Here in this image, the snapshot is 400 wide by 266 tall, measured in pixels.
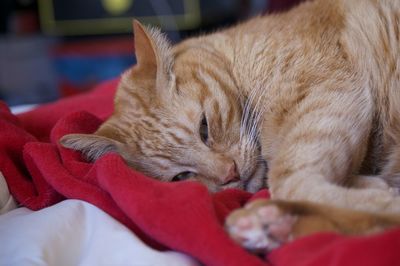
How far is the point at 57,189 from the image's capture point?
1.22m

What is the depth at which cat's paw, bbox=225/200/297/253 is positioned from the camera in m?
0.93

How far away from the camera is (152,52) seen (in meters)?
1.43

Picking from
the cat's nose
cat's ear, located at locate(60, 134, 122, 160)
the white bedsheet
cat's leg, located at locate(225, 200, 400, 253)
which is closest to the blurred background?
cat's ear, located at locate(60, 134, 122, 160)

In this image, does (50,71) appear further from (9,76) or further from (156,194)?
(156,194)

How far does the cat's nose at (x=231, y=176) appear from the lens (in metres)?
1.29

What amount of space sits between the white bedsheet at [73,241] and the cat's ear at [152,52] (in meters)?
0.46

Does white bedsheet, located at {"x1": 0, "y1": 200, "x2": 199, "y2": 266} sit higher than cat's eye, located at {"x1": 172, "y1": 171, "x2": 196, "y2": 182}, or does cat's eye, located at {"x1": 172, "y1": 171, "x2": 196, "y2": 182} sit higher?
white bedsheet, located at {"x1": 0, "y1": 200, "x2": 199, "y2": 266}

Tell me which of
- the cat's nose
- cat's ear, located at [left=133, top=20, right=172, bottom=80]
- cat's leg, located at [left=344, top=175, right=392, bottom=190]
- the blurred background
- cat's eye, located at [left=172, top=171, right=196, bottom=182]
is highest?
cat's ear, located at [left=133, top=20, right=172, bottom=80]

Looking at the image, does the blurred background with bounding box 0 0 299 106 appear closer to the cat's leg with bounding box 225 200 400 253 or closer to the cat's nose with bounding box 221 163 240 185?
the cat's nose with bounding box 221 163 240 185

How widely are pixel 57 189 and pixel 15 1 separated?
3.62 metres

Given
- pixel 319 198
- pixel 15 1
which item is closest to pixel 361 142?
pixel 319 198

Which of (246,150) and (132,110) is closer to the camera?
(246,150)

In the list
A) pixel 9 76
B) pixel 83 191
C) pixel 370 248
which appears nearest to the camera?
pixel 370 248

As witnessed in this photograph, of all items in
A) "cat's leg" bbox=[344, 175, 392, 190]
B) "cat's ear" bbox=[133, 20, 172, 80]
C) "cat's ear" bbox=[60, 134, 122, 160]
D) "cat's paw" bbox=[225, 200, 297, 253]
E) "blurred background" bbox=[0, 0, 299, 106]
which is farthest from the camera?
"blurred background" bbox=[0, 0, 299, 106]
